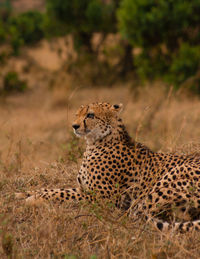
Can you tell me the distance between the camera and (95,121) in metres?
4.27

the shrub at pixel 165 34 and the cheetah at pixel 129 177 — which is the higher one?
the shrub at pixel 165 34

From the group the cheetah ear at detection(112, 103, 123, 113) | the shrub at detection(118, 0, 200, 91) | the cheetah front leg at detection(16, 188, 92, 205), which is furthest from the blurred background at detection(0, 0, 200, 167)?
the cheetah front leg at detection(16, 188, 92, 205)

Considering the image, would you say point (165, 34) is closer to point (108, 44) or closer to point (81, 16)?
point (81, 16)

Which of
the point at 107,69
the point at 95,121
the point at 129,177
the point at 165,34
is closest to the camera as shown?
the point at 129,177

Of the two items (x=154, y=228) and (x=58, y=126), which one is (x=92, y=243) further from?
(x=58, y=126)

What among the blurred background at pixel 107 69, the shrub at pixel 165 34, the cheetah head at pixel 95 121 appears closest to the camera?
the cheetah head at pixel 95 121

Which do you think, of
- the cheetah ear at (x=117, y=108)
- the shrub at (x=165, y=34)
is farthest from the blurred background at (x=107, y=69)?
the cheetah ear at (x=117, y=108)

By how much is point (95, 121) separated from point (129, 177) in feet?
1.90

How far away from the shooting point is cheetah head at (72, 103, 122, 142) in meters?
4.25

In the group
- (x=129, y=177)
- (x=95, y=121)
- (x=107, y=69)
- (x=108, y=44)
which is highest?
(x=108, y=44)

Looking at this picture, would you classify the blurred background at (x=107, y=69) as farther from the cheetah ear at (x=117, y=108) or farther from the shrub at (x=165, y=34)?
the cheetah ear at (x=117, y=108)

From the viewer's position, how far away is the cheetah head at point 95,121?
167 inches

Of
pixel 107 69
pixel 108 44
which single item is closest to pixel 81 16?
pixel 108 44

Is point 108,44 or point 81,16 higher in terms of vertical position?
point 81,16
